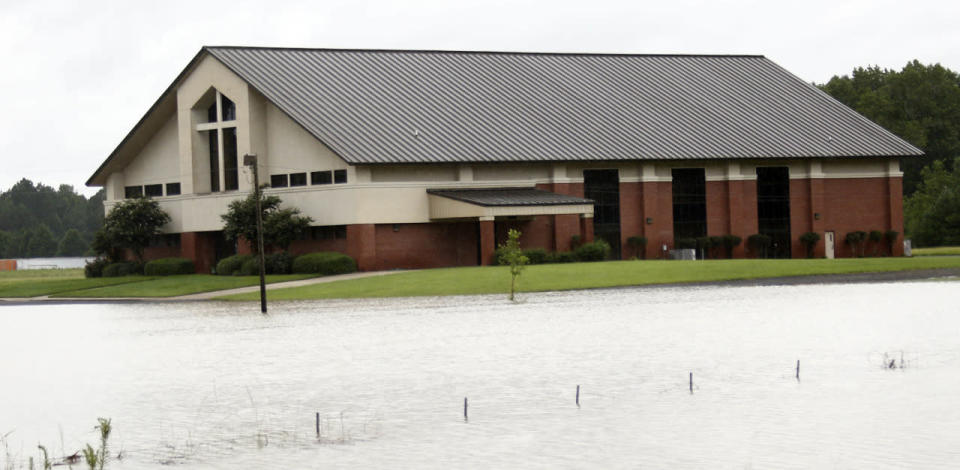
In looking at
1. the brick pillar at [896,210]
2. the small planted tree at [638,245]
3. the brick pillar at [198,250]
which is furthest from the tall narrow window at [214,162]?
the brick pillar at [896,210]

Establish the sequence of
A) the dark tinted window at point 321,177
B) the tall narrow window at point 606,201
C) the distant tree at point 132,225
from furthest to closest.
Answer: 1. the distant tree at point 132,225
2. the tall narrow window at point 606,201
3. the dark tinted window at point 321,177

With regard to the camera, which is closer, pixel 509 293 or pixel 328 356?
pixel 328 356

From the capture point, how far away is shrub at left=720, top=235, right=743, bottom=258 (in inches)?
2990

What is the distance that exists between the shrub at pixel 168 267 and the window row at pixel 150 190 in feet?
16.9

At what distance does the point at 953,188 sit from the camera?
324 feet

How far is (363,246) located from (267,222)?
16.7 feet

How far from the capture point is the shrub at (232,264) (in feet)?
228

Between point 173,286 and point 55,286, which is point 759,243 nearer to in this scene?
point 173,286

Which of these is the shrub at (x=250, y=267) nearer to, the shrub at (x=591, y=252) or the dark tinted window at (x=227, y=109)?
the dark tinted window at (x=227, y=109)

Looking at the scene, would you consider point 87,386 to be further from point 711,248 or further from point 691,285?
point 711,248

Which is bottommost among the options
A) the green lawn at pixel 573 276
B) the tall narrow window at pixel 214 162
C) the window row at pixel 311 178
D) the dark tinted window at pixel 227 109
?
the green lawn at pixel 573 276

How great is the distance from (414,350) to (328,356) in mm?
1987

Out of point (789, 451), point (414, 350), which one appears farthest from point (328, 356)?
point (789, 451)

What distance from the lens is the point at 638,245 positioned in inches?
2943
